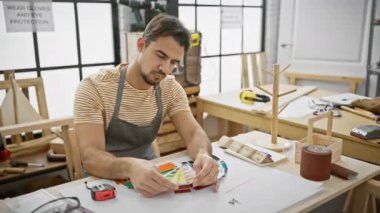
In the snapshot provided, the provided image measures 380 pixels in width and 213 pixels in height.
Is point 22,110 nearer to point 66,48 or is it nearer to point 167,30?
point 66,48

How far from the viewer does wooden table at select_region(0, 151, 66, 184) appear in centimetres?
188

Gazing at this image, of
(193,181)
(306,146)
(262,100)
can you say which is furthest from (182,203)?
(262,100)

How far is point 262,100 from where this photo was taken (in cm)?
233

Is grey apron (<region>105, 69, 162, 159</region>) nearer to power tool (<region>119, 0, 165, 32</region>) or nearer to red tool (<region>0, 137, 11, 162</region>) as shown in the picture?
red tool (<region>0, 137, 11, 162</region>)

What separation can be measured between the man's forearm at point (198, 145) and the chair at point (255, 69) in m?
2.02

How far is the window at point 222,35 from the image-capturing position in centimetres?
326

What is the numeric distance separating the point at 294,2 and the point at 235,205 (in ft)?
9.97

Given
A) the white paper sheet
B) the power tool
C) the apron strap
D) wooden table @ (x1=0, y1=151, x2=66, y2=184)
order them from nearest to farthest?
the white paper sheet → the apron strap → wooden table @ (x1=0, y1=151, x2=66, y2=184) → the power tool

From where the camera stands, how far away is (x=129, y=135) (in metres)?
1.46

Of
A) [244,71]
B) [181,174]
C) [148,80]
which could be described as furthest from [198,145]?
[244,71]

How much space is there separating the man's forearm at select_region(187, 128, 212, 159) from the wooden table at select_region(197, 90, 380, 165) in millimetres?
704

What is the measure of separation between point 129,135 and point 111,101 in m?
0.16

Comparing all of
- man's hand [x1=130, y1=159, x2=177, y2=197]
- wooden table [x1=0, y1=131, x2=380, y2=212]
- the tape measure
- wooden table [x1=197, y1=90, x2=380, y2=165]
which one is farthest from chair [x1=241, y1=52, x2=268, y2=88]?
man's hand [x1=130, y1=159, x2=177, y2=197]

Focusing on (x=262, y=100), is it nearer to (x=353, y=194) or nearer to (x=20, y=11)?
(x=353, y=194)
